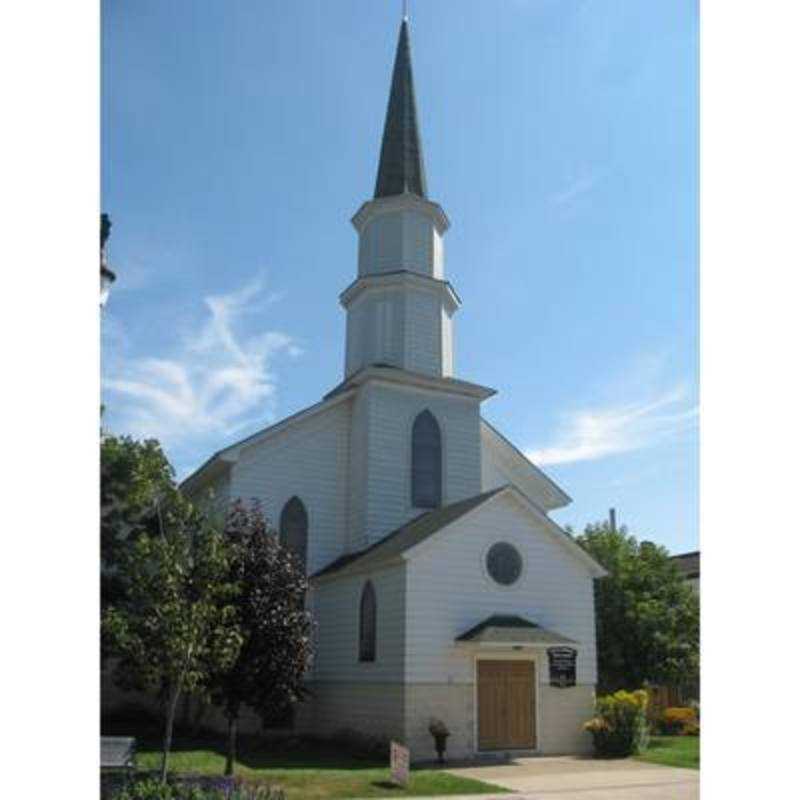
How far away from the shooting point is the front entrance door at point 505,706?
A: 19.1 meters

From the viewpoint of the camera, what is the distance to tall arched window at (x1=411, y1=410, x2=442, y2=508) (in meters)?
23.8

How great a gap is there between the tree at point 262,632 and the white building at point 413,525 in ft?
15.1

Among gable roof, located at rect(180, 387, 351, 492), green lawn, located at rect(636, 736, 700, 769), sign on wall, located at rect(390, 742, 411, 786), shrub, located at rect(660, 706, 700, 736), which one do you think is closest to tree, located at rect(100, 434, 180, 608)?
gable roof, located at rect(180, 387, 351, 492)

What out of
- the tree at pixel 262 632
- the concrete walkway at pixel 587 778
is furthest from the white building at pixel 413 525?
the tree at pixel 262 632

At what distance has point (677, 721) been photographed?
26938 millimetres

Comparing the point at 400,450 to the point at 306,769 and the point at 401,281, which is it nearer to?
the point at 401,281

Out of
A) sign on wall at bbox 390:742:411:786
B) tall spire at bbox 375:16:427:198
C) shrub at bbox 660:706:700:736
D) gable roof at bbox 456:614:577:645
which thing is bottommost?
shrub at bbox 660:706:700:736

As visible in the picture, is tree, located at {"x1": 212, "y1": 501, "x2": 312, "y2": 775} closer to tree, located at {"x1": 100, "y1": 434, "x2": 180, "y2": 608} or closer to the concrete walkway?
the concrete walkway

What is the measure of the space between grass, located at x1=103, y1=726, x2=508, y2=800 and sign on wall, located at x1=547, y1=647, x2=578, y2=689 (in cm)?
412
